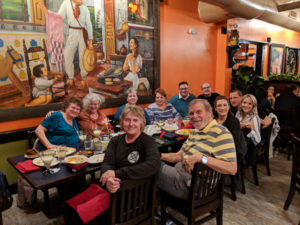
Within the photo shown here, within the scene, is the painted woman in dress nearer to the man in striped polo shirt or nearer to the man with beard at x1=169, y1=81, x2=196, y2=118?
the man with beard at x1=169, y1=81, x2=196, y2=118

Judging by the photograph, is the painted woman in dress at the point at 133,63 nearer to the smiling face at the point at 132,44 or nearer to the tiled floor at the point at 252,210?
the smiling face at the point at 132,44

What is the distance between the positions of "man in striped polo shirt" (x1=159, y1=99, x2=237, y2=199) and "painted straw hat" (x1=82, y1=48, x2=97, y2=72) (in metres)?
2.24

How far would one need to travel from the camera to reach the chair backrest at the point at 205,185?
1753 mm

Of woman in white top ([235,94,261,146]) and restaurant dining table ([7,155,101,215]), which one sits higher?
woman in white top ([235,94,261,146])

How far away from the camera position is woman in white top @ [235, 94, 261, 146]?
3.03 meters

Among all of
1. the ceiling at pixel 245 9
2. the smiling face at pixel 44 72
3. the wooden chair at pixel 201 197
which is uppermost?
the ceiling at pixel 245 9

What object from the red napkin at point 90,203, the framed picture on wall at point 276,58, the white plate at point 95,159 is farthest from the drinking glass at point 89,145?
the framed picture on wall at point 276,58

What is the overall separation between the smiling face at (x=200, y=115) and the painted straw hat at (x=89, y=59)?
7.40ft

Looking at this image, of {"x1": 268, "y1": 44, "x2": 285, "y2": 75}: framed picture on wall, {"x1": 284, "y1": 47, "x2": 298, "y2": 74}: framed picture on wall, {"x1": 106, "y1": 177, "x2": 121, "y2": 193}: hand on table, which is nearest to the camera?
{"x1": 106, "y1": 177, "x2": 121, "y2": 193}: hand on table

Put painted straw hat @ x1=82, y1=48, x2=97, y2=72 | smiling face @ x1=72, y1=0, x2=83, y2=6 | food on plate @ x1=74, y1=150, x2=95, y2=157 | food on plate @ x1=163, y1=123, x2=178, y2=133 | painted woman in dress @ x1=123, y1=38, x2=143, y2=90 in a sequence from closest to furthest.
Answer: food on plate @ x1=74, y1=150, x2=95, y2=157 < food on plate @ x1=163, y1=123, x2=178, y2=133 < smiling face @ x1=72, y1=0, x2=83, y2=6 < painted straw hat @ x1=82, y1=48, x2=97, y2=72 < painted woman in dress @ x1=123, y1=38, x2=143, y2=90

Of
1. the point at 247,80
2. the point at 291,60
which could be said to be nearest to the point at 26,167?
the point at 247,80

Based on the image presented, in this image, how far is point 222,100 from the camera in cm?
265

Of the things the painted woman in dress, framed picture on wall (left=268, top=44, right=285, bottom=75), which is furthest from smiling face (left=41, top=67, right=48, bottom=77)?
framed picture on wall (left=268, top=44, right=285, bottom=75)

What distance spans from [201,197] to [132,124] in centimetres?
85
